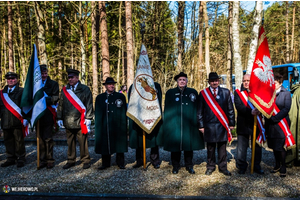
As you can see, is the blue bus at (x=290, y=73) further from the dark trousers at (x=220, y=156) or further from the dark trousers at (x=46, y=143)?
the dark trousers at (x=46, y=143)

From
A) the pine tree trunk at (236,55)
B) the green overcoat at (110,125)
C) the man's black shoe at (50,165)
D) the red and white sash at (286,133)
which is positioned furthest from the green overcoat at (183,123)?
the pine tree trunk at (236,55)

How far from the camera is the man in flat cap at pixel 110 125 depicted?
5434 millimetres

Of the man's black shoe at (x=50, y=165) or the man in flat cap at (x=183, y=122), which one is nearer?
the man in flat cap at (x=183, y=122)

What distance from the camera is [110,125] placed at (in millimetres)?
5480

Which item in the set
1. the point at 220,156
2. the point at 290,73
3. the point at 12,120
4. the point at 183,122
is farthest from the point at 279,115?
the point at 290,73

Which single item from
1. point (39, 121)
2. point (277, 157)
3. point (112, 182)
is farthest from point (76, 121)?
point (277, 157)

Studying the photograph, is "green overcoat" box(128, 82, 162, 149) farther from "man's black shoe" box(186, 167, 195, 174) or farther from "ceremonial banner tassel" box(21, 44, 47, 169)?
"ceremonial banner tassel" box(21, 44, 47, 169)

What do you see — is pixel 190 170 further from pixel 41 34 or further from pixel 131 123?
pixel 41 34

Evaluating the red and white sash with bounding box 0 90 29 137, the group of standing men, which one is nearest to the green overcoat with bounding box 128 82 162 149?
the group of standing men

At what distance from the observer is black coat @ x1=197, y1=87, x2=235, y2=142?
489 cm

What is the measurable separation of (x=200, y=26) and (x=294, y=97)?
1402 centimetres

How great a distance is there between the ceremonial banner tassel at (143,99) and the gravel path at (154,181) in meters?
0.91

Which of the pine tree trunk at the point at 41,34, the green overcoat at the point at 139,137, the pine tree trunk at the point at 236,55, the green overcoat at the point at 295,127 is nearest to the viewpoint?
the green overcoat at the point at 295,127

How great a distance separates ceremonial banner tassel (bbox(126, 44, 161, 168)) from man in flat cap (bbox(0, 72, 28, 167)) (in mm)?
2633
